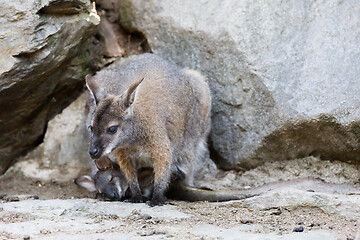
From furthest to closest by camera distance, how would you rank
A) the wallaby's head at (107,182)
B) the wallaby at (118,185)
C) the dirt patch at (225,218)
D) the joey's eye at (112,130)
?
the wallaby's head at (107,182)
the wallaby at (118,185)
the joey's eye at (112,130)
the dirt patch at (225,218)

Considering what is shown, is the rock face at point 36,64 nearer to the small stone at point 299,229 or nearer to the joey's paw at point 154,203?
the joey's paw at point 154,203

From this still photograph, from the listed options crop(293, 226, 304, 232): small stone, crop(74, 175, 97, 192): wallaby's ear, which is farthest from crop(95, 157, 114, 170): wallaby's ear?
crop(293, 226, 304, 232): small stone

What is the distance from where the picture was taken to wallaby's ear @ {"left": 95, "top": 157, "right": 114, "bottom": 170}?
714 cm

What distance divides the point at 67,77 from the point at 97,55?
2.28 ft

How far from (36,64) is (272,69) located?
274 cm

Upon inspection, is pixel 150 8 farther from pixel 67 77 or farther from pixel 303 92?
pixel 303 92

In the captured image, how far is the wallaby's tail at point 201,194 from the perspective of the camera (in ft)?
20.4

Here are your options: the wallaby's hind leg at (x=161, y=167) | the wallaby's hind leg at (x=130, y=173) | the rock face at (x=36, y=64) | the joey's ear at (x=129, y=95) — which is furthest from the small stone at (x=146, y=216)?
the rock face at (x=36, y=64)

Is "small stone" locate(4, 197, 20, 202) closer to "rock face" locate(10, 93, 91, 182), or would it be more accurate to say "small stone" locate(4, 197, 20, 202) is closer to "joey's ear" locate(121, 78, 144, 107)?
"rock face" locate(10, 93, 91, 182)

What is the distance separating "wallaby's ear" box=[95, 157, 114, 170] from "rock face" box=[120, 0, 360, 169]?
139 cm

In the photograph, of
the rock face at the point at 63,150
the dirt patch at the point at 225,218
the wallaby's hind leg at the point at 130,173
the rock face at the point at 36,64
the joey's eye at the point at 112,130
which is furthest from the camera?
the rock face at the point at 63,150

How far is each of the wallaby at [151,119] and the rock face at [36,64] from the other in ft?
1.86

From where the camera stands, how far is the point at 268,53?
22.6 ft

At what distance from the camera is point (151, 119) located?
20.5 ft
